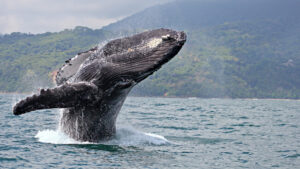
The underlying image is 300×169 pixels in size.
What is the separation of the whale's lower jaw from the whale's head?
1.36 feet

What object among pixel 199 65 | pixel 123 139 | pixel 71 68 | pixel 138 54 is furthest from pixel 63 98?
pixel 199 65

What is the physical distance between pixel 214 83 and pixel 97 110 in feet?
366

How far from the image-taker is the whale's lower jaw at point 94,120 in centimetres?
571

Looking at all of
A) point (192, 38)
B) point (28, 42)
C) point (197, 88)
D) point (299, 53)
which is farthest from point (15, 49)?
point (299, 53)

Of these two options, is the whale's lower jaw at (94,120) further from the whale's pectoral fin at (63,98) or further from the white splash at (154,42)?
the white splash at (154,42)

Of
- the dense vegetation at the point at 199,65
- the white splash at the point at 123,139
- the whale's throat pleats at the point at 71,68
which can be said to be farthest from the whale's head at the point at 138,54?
the dense vegetation at the point at 199,65

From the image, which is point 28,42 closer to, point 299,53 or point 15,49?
point 15,49

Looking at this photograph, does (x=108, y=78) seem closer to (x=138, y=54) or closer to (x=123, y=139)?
(x=138, y=54)

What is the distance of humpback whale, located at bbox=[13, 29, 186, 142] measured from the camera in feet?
15.8

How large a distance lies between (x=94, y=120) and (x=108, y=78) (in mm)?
948

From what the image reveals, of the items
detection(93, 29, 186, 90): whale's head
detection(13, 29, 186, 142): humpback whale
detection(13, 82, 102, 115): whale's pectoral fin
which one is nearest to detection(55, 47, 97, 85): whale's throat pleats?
detection(13, 29, 186, 142): humpback whale

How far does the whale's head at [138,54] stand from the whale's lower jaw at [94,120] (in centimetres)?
41

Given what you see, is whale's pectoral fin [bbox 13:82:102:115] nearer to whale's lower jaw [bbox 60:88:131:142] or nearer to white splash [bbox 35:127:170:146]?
whale's lower jaw [bbox 60:88:131:142]

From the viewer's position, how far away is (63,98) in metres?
4.84
